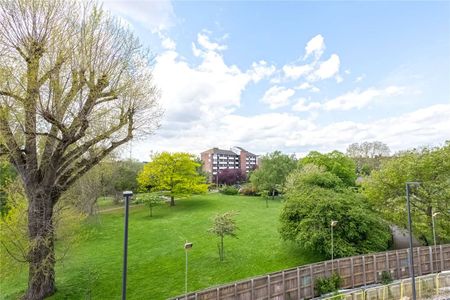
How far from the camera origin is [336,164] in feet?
145

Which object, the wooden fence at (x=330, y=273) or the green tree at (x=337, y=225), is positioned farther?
the green tree at (x=337, y=225)

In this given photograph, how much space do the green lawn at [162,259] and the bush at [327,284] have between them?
4576 mm

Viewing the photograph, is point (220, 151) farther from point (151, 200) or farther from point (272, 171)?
point (151, 200)

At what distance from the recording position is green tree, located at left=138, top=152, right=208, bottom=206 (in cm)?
4175

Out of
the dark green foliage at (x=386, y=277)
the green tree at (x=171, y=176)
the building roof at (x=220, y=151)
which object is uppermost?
the building roof at (x=220, y=151)

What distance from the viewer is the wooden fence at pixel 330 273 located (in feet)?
43.7

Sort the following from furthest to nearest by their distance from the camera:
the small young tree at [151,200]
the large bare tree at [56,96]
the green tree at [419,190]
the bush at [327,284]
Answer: the small young tree at [151,200] → the green tree at [419,190] → the bush at [327,284] → the large bare tree at [56,96]

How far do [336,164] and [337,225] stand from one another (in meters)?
25.8

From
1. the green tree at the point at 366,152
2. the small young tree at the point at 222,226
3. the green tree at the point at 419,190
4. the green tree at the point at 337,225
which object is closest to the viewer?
the green tree at the point at 337,225

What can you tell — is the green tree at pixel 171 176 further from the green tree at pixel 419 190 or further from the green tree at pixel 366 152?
the green tree at pixel 366 152

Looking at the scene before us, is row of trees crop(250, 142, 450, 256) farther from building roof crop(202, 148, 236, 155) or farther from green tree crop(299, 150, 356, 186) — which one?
building roof crop(202, 148, 236, 155)

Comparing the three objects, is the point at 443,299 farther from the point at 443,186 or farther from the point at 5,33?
the point at 5,33

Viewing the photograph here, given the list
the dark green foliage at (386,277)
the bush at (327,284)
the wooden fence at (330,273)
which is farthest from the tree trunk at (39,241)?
the dark green foliage at (386,277)

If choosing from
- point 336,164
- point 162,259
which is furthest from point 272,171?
point 162,259
